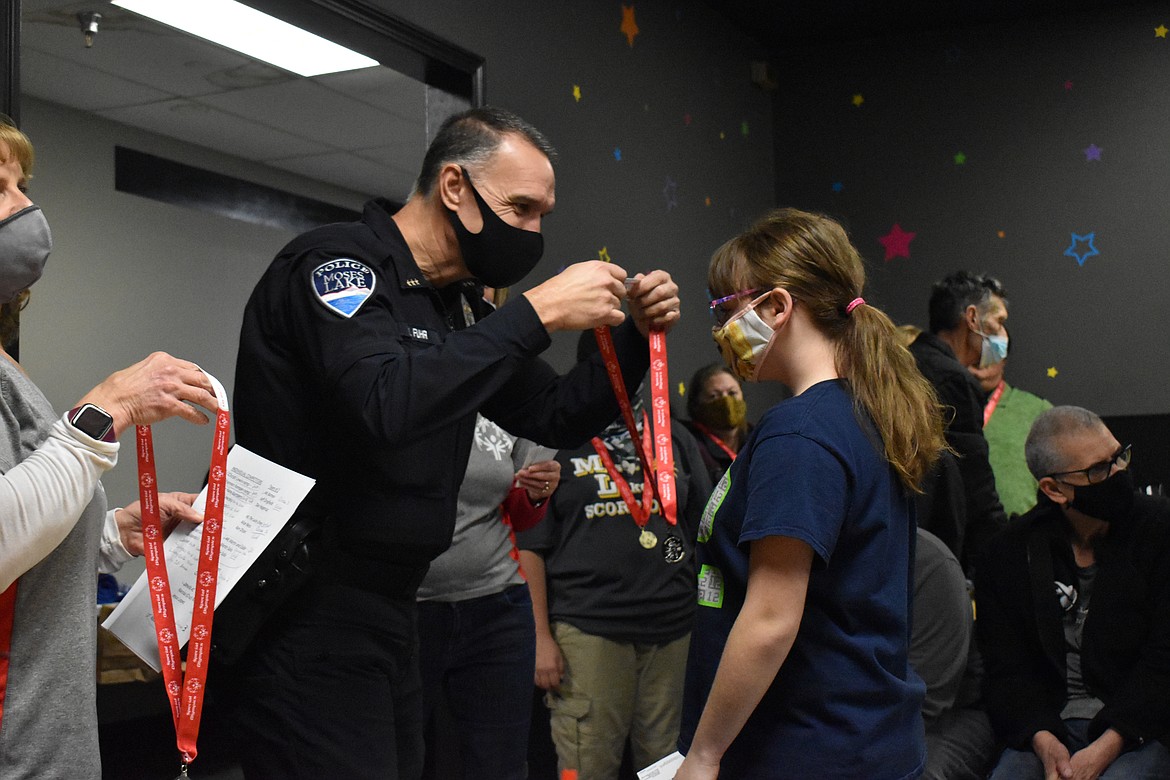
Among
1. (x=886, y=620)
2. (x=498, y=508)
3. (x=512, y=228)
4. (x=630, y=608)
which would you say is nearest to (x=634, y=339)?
(x=512, y=228)

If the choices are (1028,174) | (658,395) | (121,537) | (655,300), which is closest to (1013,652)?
(658,395)

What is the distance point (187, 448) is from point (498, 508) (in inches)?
164

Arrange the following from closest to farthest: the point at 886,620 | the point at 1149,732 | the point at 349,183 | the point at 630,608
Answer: the point at 886,620
the point at 1149,732
the point at 630,608
the point at 349,183

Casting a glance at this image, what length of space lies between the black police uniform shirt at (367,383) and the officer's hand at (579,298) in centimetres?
3

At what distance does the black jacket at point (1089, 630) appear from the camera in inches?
114

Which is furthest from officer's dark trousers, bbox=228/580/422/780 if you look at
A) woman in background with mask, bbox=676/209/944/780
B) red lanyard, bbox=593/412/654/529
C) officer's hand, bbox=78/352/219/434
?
red lanyard, bbox=593/412/654/529

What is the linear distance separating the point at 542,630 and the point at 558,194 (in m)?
1.56

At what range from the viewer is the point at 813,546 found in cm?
149

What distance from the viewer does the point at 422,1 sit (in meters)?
3.43

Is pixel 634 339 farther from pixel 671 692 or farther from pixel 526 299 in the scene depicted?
pixel 671 692

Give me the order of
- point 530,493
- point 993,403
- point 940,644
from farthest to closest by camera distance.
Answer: point 993,403 < point 530,493 < point 940,644

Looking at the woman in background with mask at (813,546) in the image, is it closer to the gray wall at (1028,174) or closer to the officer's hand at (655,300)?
the officer's hand at (655,300)

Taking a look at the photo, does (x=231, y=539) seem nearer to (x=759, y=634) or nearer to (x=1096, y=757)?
(x=759, y=634)

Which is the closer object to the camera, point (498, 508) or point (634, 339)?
point (634, 339)
